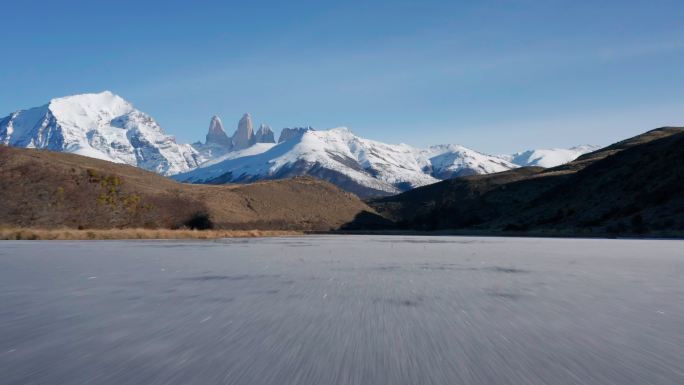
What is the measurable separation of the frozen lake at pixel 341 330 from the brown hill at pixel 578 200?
160ft

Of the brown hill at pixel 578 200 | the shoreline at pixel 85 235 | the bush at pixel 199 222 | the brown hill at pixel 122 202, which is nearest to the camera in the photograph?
the shoreline at pixel 85 235

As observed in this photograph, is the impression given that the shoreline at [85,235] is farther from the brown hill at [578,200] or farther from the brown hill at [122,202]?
the brown hill at [578,200]

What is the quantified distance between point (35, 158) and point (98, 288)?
92410 mm

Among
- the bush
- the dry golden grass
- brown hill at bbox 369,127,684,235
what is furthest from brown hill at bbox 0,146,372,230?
brown hill at bbox 369,127,684,235

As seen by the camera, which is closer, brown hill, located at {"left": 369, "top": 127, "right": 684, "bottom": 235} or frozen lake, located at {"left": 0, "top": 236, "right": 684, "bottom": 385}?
frozen lake, located at {"left": 0, "top": 236, "right": 684, "bottom": 385}

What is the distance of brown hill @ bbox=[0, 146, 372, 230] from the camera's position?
77.2m

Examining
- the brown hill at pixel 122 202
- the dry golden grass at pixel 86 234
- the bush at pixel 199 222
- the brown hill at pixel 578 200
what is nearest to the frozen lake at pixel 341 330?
the dry golden grass at pixel 86 234

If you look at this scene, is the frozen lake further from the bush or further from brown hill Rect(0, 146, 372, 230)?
the bush

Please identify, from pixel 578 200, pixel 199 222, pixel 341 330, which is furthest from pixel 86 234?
pixel 578 200

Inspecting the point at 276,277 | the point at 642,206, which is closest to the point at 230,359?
the point at 276,277

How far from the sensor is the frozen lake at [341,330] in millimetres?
5398

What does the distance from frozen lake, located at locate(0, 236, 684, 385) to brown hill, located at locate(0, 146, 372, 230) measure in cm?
6855

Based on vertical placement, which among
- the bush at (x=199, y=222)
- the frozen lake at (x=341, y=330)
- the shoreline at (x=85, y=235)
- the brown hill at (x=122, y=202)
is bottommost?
the frozen lake at (x=341, y=330)

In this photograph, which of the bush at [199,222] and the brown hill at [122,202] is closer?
the brown hill at [122,202]
